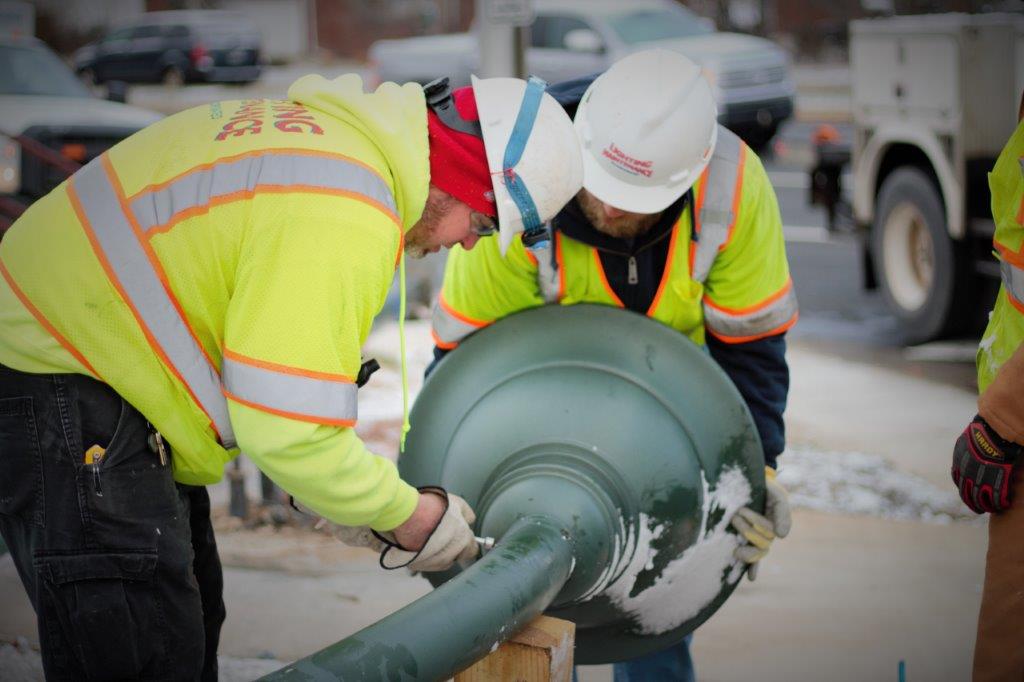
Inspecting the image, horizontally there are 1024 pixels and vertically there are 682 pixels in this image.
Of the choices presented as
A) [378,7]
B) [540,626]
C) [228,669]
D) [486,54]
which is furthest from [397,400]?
[378,7]

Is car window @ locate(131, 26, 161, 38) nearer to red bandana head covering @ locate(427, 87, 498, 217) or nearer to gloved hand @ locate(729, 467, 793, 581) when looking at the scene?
gloved hand @ locate(729, 467, 793, 581)

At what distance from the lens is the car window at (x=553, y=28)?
47.8 ft

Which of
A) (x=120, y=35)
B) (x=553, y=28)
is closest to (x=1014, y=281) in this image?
(x=553, y=28)

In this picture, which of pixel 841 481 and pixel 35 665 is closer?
pixel 35 665

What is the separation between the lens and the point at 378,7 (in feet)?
96.3

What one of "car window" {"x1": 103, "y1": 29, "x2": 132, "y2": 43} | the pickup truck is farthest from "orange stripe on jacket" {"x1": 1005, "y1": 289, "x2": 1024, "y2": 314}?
"car window" {"x1": 103, "y1": 29, "x2": 132, "y2": 43}

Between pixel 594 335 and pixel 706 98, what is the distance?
607 millimetres

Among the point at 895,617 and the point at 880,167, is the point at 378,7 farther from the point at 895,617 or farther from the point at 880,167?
the point at 895,617

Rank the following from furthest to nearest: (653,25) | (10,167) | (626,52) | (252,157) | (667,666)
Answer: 1. (653,25)
2. (626,52)
3. (10,167)
4. (667,666)
5. (252,157)

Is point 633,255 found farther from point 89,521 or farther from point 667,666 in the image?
point 89,521

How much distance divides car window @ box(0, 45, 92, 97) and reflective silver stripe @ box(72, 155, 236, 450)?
784 centimetres

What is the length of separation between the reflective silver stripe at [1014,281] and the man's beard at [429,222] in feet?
3.82

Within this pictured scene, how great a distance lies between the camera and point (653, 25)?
14953mm

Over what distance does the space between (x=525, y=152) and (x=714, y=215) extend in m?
0.79
